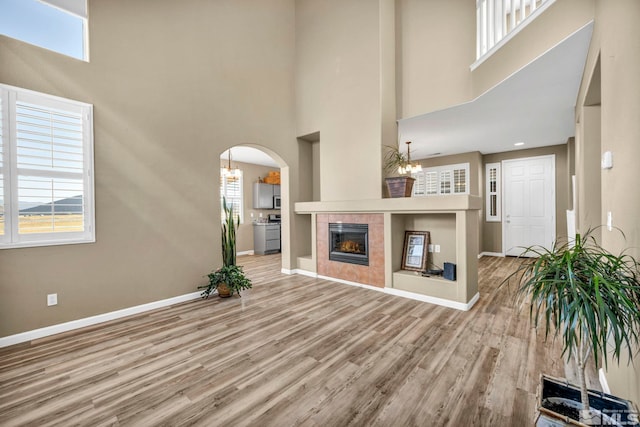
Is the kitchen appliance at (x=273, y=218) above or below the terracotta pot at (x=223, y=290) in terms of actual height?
above

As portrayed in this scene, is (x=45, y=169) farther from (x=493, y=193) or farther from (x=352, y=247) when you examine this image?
(x=493, y=193)

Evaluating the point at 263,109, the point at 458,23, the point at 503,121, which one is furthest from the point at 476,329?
the point at 263,109

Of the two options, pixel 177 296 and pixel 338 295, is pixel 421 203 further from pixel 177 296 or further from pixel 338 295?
pixel 177 296

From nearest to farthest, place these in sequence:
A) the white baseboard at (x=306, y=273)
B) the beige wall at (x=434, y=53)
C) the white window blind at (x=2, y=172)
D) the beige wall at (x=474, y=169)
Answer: the white window blind at (x=2, y=172) < the beige wall at (x=434, y=53) < the white baseboard at (x=306, y=273) < the beige wall at (x=474, y=169)

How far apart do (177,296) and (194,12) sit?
12.6 ft

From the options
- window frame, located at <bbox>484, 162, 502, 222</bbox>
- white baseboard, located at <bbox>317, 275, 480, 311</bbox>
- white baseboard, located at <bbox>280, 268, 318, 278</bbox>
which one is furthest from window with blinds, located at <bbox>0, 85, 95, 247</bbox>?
window frame, located at <bbox>484, 162, 502, 222</bbox>

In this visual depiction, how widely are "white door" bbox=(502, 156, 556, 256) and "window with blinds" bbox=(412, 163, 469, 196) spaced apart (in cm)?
89

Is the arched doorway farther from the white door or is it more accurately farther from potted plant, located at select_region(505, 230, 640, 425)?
potted plant, located at select_region(505, 230, 640, 425)

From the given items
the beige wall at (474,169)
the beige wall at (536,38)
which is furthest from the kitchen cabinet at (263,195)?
the beige wall at (536,38)

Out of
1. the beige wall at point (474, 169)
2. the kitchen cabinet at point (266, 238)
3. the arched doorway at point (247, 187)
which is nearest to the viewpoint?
the beige wall at point (474, 169)

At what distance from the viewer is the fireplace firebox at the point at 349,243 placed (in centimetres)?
437

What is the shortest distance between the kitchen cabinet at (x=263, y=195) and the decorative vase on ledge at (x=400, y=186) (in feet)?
15.4

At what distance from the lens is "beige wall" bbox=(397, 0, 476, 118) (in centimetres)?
381

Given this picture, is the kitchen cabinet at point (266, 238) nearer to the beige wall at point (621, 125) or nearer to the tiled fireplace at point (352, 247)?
the tiled fireplace at point (352, 247)
